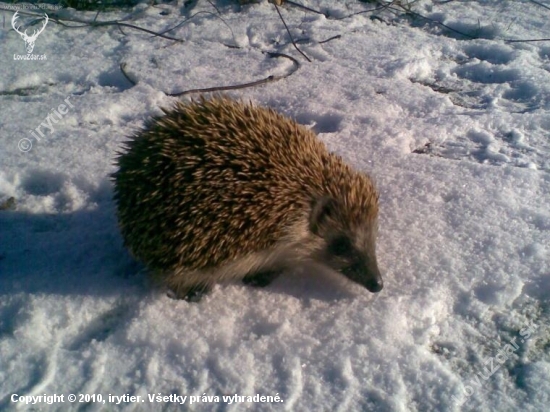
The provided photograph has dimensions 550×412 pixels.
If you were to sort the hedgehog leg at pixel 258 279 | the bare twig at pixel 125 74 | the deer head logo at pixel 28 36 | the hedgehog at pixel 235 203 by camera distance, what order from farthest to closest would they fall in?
the deer head logo at pixel 28 36 → the bare twig at pixel 125 74 → the hedgehog leg at pixel 258 279 → the hedgehog at pixel 235 203

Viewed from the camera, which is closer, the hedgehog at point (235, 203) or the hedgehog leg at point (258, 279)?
the hedgehog at point (235, 203)

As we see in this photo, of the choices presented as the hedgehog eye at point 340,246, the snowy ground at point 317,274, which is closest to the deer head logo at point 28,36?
the snowy ground at point 317,274

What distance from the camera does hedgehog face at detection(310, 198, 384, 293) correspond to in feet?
8.20

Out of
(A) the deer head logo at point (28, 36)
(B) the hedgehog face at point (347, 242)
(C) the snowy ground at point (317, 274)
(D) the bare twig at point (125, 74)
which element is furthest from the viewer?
(A) the deer head logo at point (28, 36)

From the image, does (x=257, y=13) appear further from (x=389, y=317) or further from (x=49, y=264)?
(x=389, y=317)

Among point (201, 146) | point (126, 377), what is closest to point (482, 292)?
point (201, 146)

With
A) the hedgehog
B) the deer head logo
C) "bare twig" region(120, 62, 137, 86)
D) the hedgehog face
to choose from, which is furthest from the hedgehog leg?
the deer head logo

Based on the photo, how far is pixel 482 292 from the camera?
2.50 m

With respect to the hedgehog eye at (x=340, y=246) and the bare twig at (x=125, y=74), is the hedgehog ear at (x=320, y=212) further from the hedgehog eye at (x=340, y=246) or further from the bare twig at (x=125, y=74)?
the bare twig at (x=125, y=74)

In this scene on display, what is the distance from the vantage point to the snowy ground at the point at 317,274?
219cm

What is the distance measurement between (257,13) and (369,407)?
14.5 ft

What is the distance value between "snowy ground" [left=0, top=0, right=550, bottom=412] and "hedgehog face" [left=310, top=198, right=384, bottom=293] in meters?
0.14

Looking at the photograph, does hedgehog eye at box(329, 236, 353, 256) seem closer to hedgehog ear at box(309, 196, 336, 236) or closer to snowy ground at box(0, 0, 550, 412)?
hedgehog ear at box(309, 196, 336, 236)

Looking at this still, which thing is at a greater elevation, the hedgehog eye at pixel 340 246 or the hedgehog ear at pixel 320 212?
the hedgehog ear at pixel 320 212
